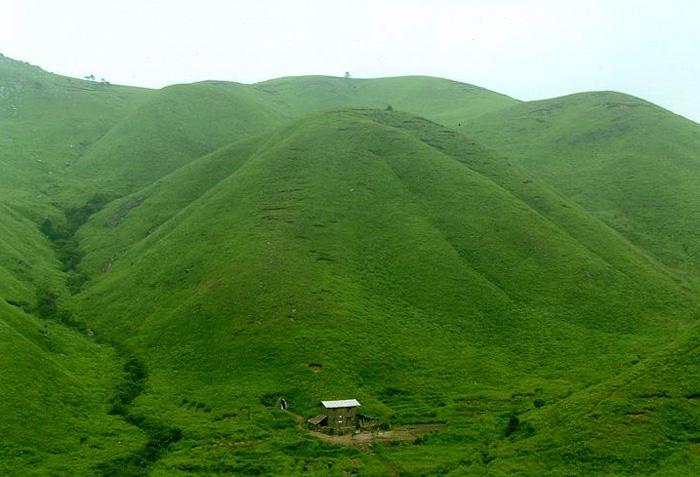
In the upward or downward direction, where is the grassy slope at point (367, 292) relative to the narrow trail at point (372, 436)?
upward

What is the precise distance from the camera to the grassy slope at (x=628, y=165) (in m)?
127

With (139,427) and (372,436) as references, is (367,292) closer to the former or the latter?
(372,436)

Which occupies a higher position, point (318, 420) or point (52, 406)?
point (52, 406)

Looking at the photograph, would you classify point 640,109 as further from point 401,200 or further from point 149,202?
point 149,202

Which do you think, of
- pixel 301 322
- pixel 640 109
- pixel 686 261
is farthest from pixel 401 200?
pixel 640 109

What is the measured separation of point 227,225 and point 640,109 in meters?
136

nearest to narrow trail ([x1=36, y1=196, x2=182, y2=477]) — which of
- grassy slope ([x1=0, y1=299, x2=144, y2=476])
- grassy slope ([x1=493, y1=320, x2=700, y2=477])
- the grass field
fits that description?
the grass field

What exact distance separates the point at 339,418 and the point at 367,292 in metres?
28.9

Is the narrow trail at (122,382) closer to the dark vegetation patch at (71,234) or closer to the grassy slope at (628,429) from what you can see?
the dark vegetation patch at (71,234)

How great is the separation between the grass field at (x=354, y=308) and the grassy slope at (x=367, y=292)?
0.38 metres

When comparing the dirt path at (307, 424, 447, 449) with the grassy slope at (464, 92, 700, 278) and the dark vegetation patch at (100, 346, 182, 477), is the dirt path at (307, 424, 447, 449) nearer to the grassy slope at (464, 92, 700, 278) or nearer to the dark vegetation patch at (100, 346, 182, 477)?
the dark vegetation patch at (100, 346, 182, 477)

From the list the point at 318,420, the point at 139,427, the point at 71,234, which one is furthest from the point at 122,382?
the point at 71,234

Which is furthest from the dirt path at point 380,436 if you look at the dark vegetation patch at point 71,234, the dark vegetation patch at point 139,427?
the dark vegetation patch at point 71,234

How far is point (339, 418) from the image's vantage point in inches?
2483
